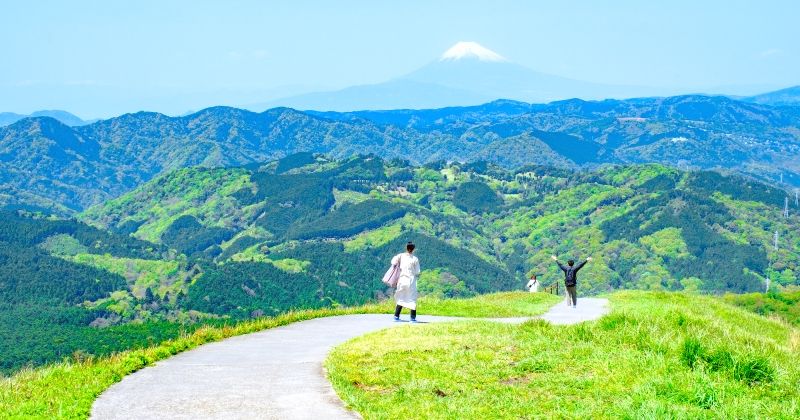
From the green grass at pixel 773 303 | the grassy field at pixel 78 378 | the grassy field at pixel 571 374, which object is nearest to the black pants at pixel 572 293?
the grassy field at pixel 78 378

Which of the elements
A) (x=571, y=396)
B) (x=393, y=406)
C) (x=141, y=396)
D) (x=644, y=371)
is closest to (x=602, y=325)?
(x=644, y=371)

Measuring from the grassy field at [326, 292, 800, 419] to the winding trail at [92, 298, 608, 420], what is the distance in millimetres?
706

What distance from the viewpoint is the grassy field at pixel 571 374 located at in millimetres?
14523

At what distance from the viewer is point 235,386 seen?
17.1 m

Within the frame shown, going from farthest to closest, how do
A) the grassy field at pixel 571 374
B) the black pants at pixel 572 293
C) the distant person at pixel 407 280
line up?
the black pants at pixel 572 293 < the distant person at pixel 407 280 < the grassy field at pixel 571 374

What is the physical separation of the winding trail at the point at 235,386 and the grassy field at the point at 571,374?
2.32ft

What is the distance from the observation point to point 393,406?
15148 millimetres

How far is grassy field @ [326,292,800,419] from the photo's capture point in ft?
47.6

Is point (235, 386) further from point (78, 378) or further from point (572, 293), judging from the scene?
point (572, 293)

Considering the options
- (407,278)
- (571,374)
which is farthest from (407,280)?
(571,374)

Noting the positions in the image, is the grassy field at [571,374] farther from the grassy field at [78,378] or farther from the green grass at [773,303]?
the green grass at [773,303]

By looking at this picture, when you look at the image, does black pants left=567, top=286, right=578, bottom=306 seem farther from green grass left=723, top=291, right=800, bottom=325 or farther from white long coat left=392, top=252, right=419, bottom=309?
green grass left=723, top=291, right=800, bottom=325

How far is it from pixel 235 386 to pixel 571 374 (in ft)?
22.5

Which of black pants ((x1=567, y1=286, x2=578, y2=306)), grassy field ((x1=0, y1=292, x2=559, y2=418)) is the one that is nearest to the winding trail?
grassy field ((x1=0, y1=292, x2=559, y2=418))
